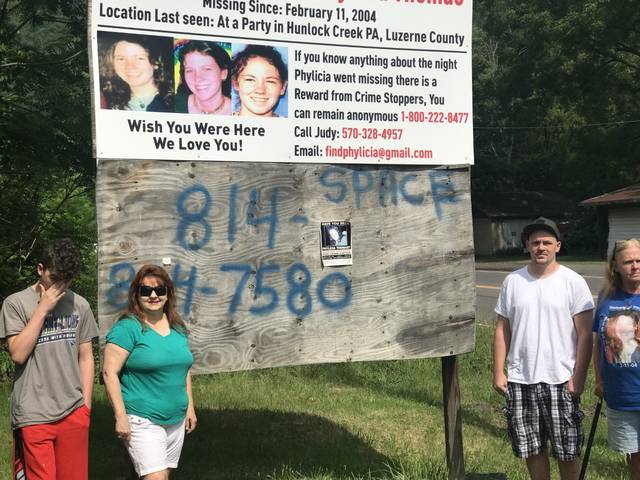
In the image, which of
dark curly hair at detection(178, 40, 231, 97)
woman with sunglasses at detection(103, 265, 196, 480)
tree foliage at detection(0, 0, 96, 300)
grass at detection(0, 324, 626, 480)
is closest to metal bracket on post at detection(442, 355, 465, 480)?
grass at detection(0, 324, 626, 480)

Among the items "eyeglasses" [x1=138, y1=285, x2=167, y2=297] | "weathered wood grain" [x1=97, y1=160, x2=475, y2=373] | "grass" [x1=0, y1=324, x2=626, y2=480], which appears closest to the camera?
"eyeglasses" [x1=138, y1=285, x2=167, y2=297]

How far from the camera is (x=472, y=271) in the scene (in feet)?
17.5

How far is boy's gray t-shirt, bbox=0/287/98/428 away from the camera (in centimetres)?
393

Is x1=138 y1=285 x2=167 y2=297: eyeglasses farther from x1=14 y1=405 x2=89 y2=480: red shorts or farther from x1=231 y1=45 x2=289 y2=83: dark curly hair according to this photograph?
x1=231 y1=45 x2=289 y2=83: dark curly hair

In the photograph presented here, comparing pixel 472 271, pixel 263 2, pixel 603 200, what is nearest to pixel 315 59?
pixel 263 2

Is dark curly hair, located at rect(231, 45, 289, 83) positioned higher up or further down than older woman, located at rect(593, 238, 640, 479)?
higher up

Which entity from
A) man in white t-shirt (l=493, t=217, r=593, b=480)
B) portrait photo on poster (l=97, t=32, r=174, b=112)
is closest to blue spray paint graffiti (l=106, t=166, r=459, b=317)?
portrait photo on poster (l=97, t=32, r=174, b=112)

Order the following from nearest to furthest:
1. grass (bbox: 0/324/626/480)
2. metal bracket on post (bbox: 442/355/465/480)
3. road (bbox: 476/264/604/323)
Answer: metal bracket on post (bbox: 442/355/465/480)
grass (bbox: 0/324/626/480)
road (bbox: 476/264/604/323)

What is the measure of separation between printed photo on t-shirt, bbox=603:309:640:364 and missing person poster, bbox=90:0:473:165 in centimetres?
149

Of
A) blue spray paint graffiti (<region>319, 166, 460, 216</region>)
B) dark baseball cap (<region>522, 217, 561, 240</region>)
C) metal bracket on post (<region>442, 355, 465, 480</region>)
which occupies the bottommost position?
metal bracket on post (<region>442, 355, 465, 480</region>)

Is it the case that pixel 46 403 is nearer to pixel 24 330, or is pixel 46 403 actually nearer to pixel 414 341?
pixel 24 330

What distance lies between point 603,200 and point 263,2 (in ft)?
101

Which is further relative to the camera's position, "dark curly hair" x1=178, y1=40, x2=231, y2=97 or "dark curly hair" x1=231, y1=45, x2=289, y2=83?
"dark curly hair" x1=231, y1=45, x2=289, y2=83

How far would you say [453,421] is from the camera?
17.4 ft
